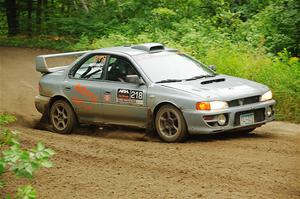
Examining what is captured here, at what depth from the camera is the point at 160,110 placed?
11.2 meters

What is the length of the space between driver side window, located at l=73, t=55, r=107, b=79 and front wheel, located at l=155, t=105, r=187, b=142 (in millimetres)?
1623

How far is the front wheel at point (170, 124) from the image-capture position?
1090 centimetres

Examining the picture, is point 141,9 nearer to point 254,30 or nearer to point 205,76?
point 254,30

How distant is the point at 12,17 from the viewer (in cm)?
2897

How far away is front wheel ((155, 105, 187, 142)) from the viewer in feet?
35.8

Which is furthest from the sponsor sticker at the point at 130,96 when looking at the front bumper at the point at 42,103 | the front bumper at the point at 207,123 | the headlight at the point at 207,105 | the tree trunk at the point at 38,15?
the tree trunk at the point at 38,15

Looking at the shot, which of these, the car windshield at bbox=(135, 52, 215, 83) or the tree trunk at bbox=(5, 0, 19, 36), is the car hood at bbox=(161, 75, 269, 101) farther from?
the tree trunk at bbox=(5, 0, 19, 36)

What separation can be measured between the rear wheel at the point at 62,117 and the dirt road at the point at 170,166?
0.39 metres

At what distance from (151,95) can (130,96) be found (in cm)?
47

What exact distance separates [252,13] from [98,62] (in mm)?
10252

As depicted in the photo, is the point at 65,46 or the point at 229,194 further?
the point at 65,46

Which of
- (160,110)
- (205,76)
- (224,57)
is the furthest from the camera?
(224,57)

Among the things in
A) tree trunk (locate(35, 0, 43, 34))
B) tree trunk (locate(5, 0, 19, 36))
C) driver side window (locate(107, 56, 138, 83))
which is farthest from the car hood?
tree trunk (locate(5, 0, 19, 36))

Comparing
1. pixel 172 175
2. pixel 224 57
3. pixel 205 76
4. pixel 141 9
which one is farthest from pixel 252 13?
pixel 172 175
